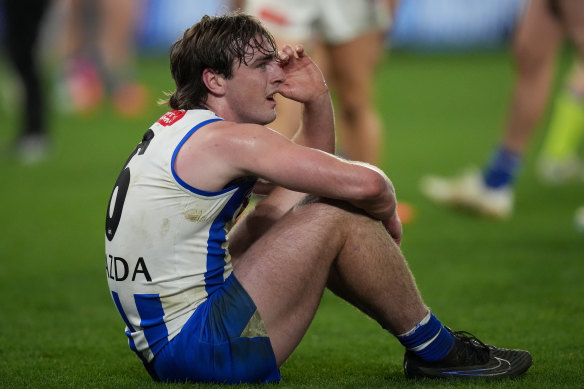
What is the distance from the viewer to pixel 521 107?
6.88 meters

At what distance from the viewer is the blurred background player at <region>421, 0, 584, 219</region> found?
21.9ft

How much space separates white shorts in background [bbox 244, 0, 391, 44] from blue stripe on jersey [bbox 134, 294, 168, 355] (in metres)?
3.12

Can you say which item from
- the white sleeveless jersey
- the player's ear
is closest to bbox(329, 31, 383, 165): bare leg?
the player's ear

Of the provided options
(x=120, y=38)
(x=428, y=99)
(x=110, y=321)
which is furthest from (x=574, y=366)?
(x=120, y=38)

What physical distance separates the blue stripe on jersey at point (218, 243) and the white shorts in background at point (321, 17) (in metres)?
2.96

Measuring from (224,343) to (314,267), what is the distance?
370 millimetres

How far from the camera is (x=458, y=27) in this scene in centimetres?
1850

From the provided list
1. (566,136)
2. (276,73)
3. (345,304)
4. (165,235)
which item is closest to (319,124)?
(276,73)

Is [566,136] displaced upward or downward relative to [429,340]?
downward

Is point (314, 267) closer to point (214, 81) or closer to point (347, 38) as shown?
point (214, 81)

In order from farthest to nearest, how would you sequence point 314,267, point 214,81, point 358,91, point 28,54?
point 28,54 < point 358,91 < point 214,81 < point 314,267

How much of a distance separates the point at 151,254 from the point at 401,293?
2.68 feet

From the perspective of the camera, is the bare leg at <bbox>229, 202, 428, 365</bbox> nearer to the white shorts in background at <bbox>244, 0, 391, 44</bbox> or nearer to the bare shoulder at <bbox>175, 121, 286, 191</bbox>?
the bare shoulder at <bbox>175, 121, 286, 191</bbox>

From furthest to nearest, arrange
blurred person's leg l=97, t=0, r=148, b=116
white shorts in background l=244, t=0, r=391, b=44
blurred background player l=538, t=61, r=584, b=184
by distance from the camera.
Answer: blurred person's leg l=97, t=0, r=148, b=116 < blurred background player l=538, t=61, r=584, b=184 < white shorts in background l=244, t=0, r=391, b=44
